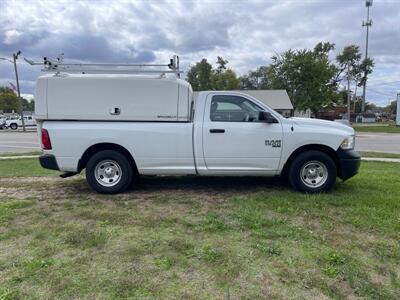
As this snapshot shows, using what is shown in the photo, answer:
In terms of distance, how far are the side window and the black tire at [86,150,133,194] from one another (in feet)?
6.00

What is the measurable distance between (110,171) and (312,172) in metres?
3.70

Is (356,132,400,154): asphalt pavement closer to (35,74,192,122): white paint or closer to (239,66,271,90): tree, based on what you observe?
(35,74,192,122): white paint

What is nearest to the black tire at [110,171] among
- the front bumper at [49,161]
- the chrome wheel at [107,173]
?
the chrome wheel at [107,173]

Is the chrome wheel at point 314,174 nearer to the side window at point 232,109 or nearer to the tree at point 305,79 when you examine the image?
the side window at point 232,109

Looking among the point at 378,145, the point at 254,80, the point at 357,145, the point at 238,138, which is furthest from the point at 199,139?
the point at 254,80

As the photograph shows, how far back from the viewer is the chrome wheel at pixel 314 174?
6.21 m

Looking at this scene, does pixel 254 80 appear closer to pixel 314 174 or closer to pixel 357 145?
pixel 357 145

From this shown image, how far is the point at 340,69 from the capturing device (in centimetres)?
6450

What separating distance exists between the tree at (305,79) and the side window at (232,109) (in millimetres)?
36675

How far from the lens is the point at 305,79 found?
4147 cm

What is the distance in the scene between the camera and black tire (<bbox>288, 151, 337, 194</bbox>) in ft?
20.2

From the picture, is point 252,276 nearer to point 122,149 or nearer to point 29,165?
point 122,149

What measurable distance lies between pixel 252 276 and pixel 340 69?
68.3 metres

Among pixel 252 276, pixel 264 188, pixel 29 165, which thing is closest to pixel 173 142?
pixel 264 188
